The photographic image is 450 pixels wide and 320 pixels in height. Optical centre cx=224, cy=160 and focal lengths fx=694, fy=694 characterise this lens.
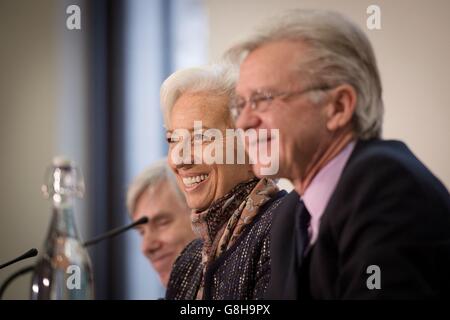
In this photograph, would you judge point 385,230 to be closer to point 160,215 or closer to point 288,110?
point 288,110

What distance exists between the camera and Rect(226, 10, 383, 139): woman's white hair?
1376mm

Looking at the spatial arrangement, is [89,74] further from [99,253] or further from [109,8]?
[99,253]

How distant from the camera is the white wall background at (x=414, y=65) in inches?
63.5

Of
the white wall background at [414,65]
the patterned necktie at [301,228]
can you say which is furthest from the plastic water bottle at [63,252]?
the white wall background at [414,65]

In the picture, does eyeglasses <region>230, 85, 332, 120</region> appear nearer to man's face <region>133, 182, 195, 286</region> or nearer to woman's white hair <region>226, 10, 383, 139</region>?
woman's white hair <region>226, 10, 383, 139</region>

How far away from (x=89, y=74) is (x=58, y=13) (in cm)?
19

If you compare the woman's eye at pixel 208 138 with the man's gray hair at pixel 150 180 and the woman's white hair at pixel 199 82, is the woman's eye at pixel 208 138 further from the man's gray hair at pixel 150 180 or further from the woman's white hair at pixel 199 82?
the man's gray hair at pixel 150 180

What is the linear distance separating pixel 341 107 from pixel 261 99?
0.56ft

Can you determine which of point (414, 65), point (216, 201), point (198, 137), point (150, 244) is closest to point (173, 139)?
point (198, 137)

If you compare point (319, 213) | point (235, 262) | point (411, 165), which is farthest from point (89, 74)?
point (411, 165)

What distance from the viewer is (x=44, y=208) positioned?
2.00 m

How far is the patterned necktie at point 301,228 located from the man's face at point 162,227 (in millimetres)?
607

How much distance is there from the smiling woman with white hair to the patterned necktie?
0.11m

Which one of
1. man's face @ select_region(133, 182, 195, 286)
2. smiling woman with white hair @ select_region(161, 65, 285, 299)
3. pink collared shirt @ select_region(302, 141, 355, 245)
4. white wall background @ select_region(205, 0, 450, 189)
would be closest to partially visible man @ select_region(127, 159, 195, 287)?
man's face @ select_region(133, 182, 195, 286)
